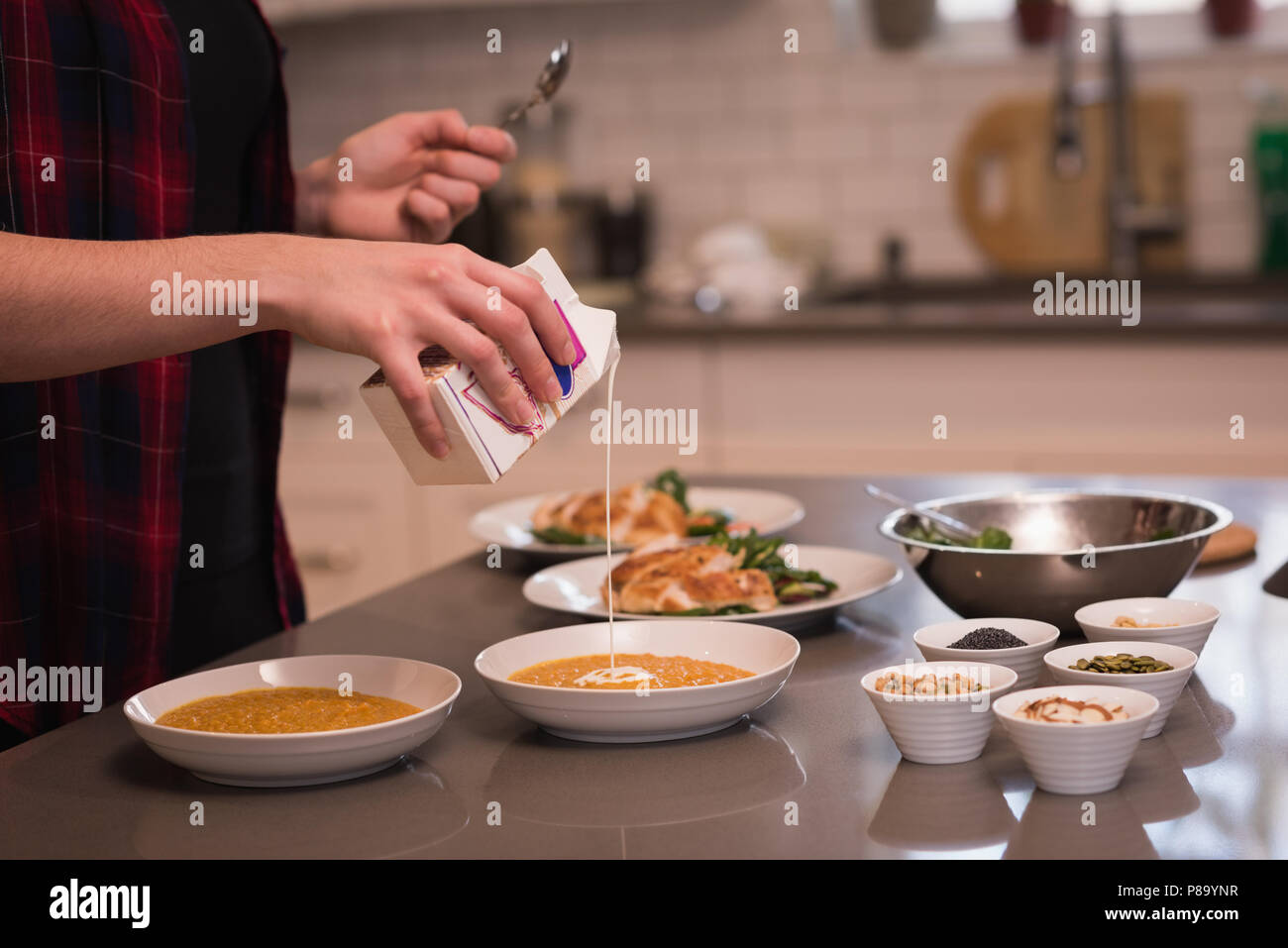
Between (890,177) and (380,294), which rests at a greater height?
(890,177)

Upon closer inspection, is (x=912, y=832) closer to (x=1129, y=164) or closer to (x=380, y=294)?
(x=380, y=294)

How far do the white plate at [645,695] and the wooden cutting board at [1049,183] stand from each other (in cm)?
252

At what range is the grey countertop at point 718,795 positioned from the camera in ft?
2.61

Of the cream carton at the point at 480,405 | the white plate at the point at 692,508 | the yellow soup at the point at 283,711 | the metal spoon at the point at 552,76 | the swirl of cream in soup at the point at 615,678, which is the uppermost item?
the metal spoon at the point at 552,76

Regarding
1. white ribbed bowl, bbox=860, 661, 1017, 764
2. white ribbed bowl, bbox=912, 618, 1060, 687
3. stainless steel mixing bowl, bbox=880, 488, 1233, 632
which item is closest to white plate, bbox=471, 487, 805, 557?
stainless steel mixing bowl, bbox=880, 488, 1233, 632

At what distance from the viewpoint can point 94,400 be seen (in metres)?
1.36

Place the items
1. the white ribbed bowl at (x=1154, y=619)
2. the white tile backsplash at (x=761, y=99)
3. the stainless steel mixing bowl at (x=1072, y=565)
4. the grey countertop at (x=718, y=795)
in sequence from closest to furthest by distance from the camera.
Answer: the grey countertop at (x=718, y=795), the white ribbed bowl at (x=1154, y=619), the stainless steel mixing bowl at (x=1072, y=565), the white tile backsplash at (x=761, y=99)

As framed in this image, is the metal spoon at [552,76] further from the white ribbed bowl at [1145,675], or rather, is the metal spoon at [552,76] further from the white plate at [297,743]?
the white ribbed bowl at [1145,675]

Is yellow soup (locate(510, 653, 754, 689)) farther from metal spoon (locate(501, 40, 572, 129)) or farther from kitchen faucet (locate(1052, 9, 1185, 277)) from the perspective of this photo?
kitchen faucet (locate(1052, 9, 1185, 277))

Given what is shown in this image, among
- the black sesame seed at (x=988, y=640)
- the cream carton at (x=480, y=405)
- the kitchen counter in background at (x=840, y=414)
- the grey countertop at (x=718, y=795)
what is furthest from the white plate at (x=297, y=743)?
the kitchen counter in background at (x=840, y=414)

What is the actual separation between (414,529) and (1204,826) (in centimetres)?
242

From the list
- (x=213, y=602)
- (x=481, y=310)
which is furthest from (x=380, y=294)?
(x=213, y=602)

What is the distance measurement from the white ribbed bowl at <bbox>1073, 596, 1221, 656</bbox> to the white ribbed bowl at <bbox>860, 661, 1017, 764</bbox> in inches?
6.7
